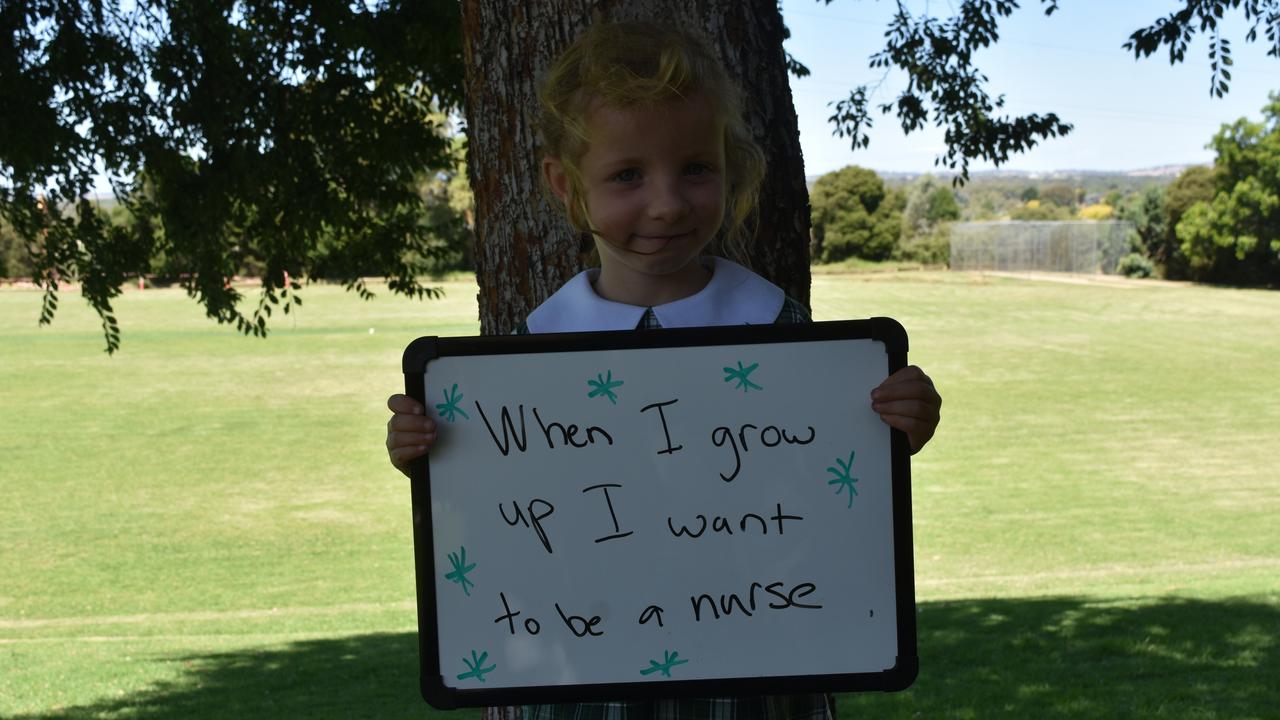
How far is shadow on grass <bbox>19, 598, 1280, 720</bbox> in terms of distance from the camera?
A: 6.51 m

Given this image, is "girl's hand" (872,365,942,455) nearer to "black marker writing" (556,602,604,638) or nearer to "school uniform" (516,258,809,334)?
"school uniform" (516,258,809,334)

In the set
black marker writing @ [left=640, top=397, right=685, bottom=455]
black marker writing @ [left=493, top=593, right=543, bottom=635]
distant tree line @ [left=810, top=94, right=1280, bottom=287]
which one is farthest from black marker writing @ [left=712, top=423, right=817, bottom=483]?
distant tree line @ [left=810, top=94, right=1280, bottom=287]

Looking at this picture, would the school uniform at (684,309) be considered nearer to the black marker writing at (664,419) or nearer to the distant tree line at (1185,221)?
the black marker writing at (664,419)

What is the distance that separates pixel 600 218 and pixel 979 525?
14.1 meters

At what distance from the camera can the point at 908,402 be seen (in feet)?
6.78

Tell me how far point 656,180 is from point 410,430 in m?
0.56

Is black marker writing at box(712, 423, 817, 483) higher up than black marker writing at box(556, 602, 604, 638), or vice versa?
black marker writing at box(712, 423, 817, 483)

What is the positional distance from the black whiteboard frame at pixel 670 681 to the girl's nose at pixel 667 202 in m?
0.19

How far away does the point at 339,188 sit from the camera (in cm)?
809

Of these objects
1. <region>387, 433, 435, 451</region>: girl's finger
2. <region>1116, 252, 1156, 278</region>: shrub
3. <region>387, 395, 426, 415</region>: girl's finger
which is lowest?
<region>1116, 252, 1156, 278</region>: shrub

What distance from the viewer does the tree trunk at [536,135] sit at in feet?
9.74

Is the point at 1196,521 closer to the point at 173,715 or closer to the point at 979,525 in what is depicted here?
Answer: the point at 979,525

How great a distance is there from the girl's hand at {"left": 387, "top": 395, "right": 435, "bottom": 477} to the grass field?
4.90m

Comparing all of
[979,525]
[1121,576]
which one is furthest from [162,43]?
[979,525]
